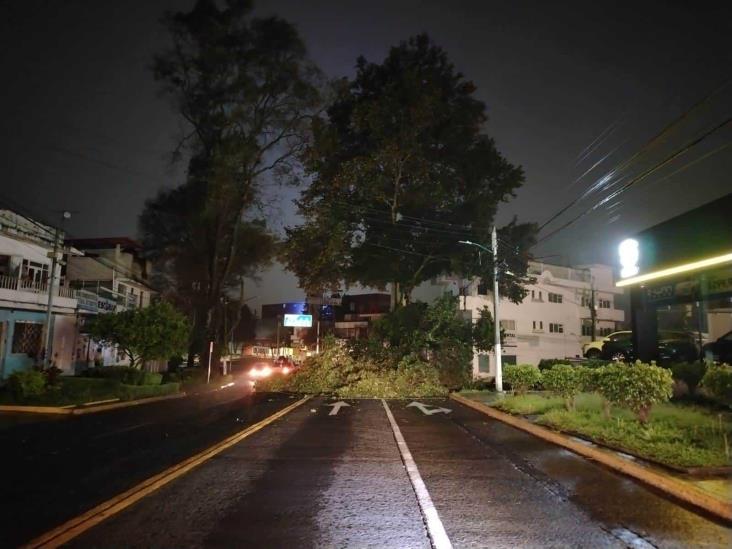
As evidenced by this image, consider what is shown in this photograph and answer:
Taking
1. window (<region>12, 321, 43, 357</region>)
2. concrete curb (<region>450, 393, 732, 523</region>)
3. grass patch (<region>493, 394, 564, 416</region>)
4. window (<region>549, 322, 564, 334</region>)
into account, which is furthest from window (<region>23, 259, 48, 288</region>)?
window (<region>549, 322, 564, 334</region>)

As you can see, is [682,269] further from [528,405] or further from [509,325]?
[509,325]

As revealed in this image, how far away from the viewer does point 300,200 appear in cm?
3444

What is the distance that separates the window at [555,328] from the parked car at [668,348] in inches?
1013

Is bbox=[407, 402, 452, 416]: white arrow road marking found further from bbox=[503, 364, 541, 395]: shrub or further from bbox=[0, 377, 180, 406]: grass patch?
bbox=[0, 377, 180, 406]: grass patch

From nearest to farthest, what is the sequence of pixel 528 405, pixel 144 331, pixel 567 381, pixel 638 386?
pixel 638 386
pixel 567 381
pixel 528 405
pixel 144 331

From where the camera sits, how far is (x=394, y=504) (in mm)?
6461

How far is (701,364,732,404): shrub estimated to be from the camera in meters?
11.3

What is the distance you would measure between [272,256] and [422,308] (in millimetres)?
22602

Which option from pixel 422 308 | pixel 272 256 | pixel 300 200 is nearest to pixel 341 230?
pixel 300 200

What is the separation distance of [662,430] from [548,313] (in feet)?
144

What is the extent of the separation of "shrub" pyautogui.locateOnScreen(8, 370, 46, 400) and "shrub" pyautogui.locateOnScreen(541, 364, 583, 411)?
17600mm

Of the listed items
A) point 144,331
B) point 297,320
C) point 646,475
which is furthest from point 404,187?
point 297,320

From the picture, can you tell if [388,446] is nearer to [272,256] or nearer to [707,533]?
[707,533]

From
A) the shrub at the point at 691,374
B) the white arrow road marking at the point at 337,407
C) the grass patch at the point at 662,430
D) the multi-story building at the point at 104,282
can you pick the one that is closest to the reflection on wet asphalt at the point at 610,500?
the grass patch at the point at 662,430
